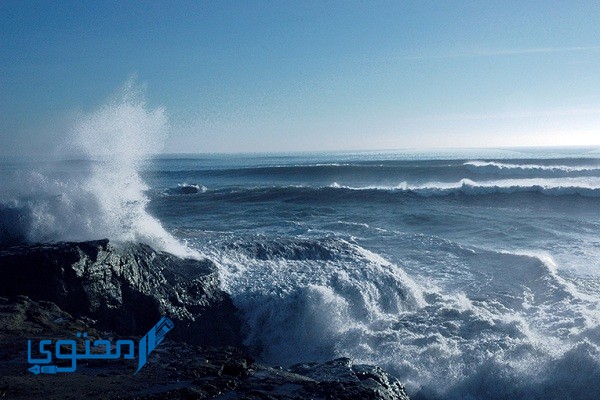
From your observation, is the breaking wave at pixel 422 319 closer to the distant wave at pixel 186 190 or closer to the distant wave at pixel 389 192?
the distant wave at pixel 389 192

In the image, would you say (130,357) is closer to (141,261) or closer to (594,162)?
(141,261)

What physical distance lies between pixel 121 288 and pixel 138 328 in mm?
667

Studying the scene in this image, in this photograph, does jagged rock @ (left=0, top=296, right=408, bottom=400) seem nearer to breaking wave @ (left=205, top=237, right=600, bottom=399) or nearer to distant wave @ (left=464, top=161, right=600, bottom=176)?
breaking wave @ (left=205, top=237, right=600, bottom=399)

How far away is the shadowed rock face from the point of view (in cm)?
645

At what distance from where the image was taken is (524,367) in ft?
20.7

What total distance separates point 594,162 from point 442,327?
40849 millimetres

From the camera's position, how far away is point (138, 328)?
21.7ft

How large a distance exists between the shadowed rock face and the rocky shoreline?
13 millimetres

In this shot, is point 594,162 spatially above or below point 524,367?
above

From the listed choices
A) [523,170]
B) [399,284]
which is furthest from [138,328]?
[523,170]

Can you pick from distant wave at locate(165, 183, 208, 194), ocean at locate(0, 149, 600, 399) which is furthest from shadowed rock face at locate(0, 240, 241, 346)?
distant wave at locate(165, 183, 208, 194)

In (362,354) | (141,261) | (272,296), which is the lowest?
(362,354)

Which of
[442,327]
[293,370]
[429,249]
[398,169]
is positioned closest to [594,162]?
[398,169]

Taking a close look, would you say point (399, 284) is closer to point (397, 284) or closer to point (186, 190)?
point (397, 284)
